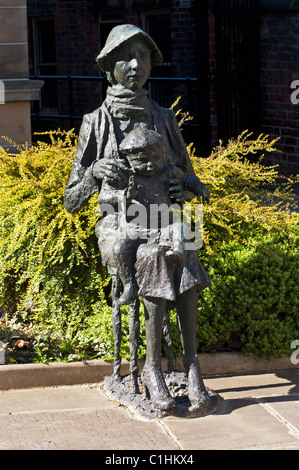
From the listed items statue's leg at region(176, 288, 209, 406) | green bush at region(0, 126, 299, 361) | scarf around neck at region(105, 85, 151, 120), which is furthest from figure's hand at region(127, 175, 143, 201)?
green bush at region(0, 126, 299, 361)

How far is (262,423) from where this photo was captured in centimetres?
497

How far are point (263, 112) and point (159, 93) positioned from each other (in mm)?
2097

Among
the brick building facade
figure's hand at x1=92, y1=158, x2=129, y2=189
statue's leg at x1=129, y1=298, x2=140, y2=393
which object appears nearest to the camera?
figure's hand at x1=92, y1=158, x2=129, y2=189

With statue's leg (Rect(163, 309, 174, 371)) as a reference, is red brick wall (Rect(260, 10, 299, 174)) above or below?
above

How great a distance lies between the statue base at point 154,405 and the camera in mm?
5078

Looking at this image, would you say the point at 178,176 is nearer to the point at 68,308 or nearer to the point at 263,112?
the point at 68,308

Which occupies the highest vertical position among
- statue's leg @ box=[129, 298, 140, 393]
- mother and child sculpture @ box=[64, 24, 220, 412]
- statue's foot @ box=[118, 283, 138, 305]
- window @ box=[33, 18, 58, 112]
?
window @ box=[33, 18, 58, 112]

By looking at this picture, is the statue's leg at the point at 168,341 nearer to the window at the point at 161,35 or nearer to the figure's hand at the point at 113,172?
the figure's hand at the point at 113,172

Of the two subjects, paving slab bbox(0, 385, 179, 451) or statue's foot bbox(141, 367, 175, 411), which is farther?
statue's foot bbox(141, 367, 175, 411)

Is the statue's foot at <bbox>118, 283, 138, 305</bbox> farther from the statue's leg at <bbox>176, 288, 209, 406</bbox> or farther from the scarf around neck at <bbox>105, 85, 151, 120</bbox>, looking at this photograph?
the scarf around neck at <bbox>105, 85, 151, 120</bbox>

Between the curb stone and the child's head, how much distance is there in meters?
1.45

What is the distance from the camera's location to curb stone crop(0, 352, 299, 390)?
570cm

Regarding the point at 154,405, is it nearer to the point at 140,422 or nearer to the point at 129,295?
the point at 140,422
